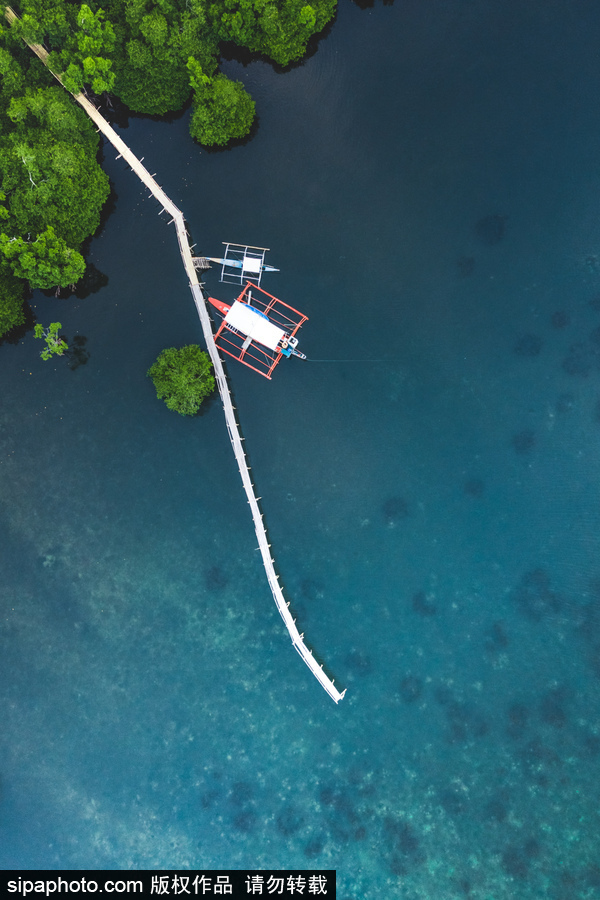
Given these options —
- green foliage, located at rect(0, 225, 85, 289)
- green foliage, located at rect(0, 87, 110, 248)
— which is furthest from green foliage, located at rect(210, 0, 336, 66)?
green foliage, located at rect(0, 225, 85, 289)

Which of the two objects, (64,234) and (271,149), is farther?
(271,149)

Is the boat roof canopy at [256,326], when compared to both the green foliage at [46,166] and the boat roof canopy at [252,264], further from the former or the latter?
the green foliage at [46,166]

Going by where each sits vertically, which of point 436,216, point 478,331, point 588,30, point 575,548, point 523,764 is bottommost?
point 523,764

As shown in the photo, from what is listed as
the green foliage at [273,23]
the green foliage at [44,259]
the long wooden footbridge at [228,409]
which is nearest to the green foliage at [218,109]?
the green foliage at [273,23]

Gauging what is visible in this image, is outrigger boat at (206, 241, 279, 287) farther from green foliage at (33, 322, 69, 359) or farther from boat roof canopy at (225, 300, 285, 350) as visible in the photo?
green foliage at (33, 322, 69, 359)

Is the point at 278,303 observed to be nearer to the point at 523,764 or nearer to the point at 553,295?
the point at 553,295

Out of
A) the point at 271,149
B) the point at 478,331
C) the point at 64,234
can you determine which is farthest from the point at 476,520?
the point at 64,234
